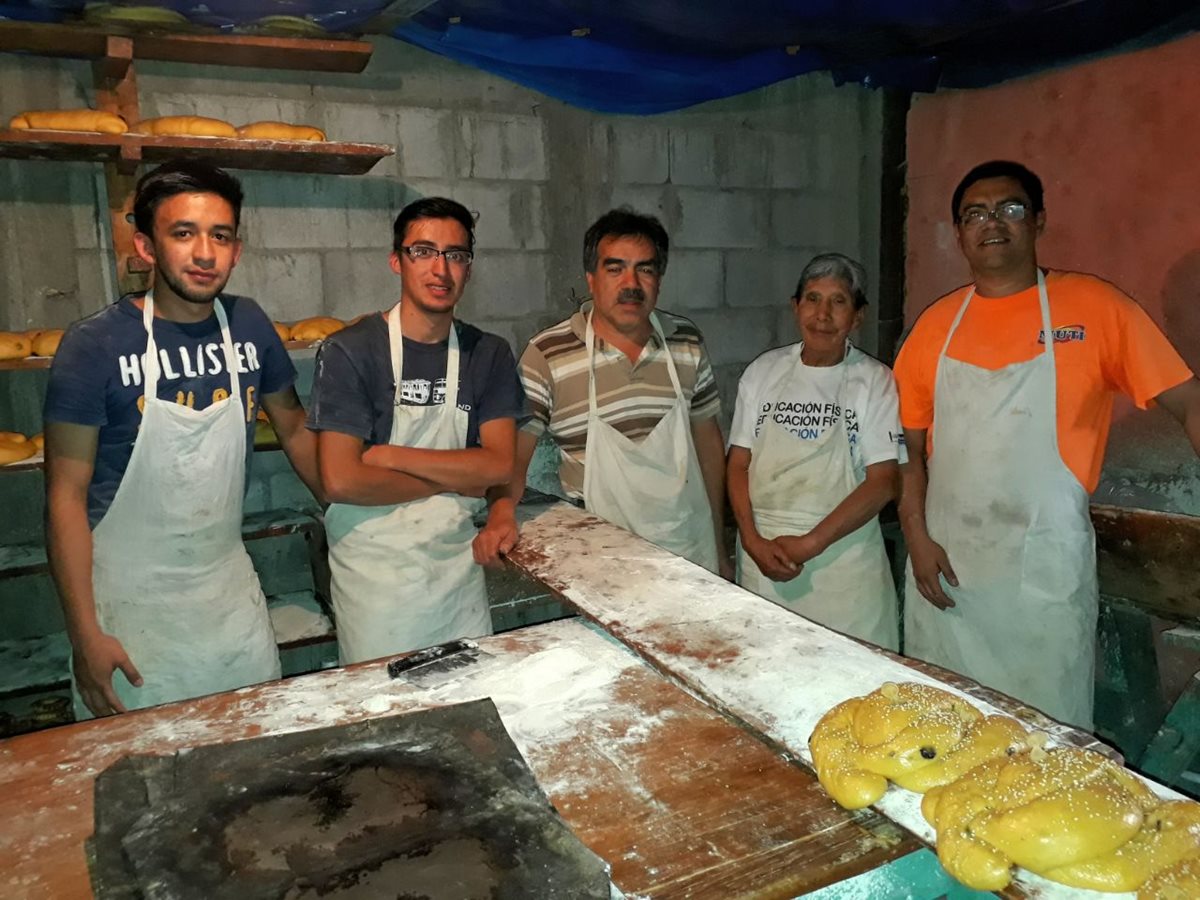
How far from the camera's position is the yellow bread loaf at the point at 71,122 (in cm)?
276

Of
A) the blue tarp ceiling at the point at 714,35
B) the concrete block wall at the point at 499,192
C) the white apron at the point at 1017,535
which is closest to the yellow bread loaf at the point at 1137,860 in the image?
the white apron at the point at 1017,535

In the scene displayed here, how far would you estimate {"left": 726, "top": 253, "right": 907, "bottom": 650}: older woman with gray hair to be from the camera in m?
2.82

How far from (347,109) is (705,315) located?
2.01 metres

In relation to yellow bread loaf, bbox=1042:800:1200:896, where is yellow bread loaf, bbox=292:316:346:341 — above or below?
above

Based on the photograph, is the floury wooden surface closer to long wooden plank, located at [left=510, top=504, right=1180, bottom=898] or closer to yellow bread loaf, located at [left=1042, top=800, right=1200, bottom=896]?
long wooden plank, located at [left=510, top=504, right=1180, bottom=898]

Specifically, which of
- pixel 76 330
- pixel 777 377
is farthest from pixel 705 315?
pixel 76 330

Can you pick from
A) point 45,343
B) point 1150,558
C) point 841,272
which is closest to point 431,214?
point 841,272

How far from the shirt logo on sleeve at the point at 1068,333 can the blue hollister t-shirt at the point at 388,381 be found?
1638 millimetres

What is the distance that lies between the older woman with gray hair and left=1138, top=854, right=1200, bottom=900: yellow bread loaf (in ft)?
6.40

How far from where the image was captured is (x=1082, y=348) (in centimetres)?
246

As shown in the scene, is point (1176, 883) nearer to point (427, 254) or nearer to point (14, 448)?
point (427, 254)

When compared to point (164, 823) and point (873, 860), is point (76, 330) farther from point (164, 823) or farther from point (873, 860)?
point (873, 860)

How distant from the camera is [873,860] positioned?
0.99m

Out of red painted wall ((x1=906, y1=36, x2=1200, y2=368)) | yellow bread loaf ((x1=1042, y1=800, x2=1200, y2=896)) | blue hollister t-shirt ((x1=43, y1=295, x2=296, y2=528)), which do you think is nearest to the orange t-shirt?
red painted wall ((x1=906, y1=36, x2=1200, y2=368))
